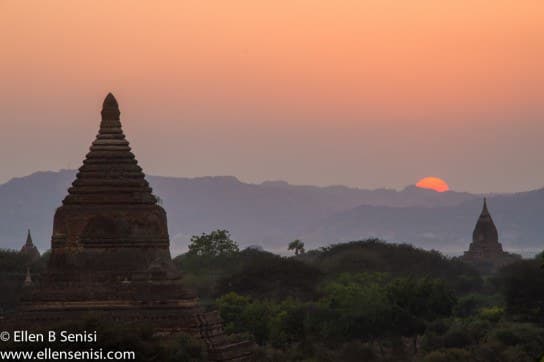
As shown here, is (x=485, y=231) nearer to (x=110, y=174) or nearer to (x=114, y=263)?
(x=110, y=174)

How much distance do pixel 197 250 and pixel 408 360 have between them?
43.4 meters

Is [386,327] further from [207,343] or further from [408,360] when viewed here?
[207,343]

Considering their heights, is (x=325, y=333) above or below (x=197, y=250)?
below

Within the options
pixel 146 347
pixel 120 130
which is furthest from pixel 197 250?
pixel 146 347

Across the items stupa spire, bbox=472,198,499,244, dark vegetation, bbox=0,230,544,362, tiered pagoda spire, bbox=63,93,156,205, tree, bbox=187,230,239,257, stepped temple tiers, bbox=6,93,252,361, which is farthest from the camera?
stupa spire, bbox=472,198,499,244

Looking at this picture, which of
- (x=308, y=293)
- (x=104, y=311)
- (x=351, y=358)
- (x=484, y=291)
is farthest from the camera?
(x=484, y=291)

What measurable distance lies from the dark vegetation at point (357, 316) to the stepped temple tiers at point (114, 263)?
1.85 m

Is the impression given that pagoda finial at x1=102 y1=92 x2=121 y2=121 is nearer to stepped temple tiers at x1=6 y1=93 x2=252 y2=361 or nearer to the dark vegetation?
stepped temple tiers at x1=6 y1=93 x2=252 y2=361

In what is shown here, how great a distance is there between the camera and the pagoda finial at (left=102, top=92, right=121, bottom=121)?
2243 inches

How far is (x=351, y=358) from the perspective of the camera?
67188mm

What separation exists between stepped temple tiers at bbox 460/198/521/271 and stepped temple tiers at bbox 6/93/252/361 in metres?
83.9

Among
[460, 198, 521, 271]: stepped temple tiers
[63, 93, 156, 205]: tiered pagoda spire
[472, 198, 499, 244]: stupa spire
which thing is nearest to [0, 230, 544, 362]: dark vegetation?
[63, 93, 156, 205]: tiered pagoda spire

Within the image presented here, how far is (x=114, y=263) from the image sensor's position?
55.1 m

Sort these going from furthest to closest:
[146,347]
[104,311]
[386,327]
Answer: [386,327]
[104,311]
[146,347]
